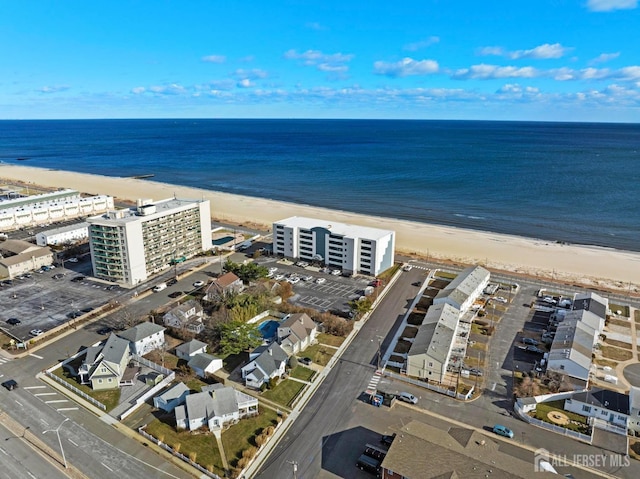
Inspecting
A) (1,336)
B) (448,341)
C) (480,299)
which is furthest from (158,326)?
(480,299)

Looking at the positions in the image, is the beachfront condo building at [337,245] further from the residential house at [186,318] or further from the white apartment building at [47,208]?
the white apartment building at [47,208]

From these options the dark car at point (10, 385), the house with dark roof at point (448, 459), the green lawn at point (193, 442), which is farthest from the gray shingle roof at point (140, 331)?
the house with dark roof at point (448, 459)

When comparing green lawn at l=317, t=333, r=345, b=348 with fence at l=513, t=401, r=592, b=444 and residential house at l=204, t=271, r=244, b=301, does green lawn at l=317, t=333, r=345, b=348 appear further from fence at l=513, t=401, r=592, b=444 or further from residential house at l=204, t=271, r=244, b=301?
fence at l=513, t=401, r=592, b=444

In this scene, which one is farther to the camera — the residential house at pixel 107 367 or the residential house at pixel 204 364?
the residential house at pixel 204 364

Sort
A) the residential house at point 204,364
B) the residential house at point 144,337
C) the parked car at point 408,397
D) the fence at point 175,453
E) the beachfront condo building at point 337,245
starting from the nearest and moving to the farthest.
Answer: the fence at point 175,453, the parked car at point 408,397, the residential house at point 204,364, the residential house at point 144,337, the beachfront condo building at point 337,245

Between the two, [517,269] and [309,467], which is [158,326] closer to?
[309,467]

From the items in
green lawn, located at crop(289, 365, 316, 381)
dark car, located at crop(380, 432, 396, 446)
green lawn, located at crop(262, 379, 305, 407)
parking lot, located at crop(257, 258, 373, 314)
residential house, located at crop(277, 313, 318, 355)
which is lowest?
green lawn, located at crop(262, 379, 305, 407)

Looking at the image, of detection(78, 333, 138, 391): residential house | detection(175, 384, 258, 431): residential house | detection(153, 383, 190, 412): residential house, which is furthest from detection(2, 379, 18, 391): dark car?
detection(175, 384, 258, 431): residential house
